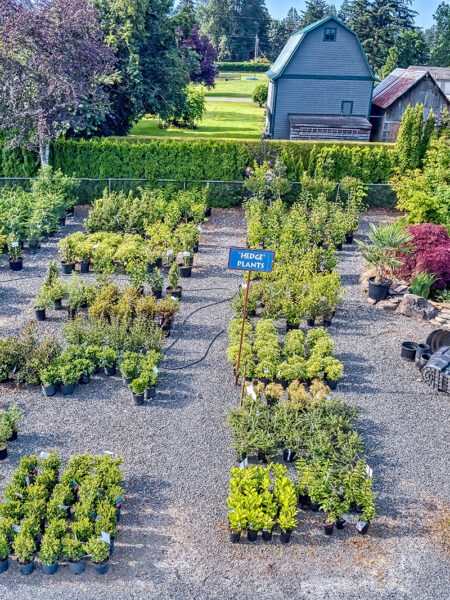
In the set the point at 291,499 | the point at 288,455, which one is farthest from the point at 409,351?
the point at 291,499

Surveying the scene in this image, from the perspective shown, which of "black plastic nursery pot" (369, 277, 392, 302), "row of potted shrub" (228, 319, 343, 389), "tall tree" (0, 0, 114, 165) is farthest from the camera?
"tall tree" (0, 0, 114, 165)

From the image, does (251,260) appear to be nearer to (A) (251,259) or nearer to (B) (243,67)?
(A) (251,259)

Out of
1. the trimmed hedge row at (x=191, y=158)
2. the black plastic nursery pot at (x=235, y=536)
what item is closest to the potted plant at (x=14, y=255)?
the trimmed hedge row at (x=191, y=158)

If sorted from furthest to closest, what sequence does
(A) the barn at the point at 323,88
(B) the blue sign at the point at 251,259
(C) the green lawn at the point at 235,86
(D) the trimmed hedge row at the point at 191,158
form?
(C) the green lawn at the point at 235,86, (A) the barn at the point at 323,88, (D) the trimmed hedge row at the point at 191,158, (B) the blue sign at the point at 251,259

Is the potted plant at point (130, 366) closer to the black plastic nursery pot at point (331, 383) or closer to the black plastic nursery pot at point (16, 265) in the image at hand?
the black plastic nursery pot at point (331, 383)

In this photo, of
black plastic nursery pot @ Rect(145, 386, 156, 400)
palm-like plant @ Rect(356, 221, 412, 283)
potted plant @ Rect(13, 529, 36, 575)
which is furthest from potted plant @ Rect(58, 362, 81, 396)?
palm-like plant @ Rect(356, 221, 412, 283)

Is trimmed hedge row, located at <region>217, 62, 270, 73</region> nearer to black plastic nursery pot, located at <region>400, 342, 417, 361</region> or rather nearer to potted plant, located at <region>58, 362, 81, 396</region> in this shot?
black plastic nursery pot, located at <region>400, 342, 417, 361</region>

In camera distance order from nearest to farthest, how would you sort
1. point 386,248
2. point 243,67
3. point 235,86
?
point 386,248 < point 235,86 < point 243,67
